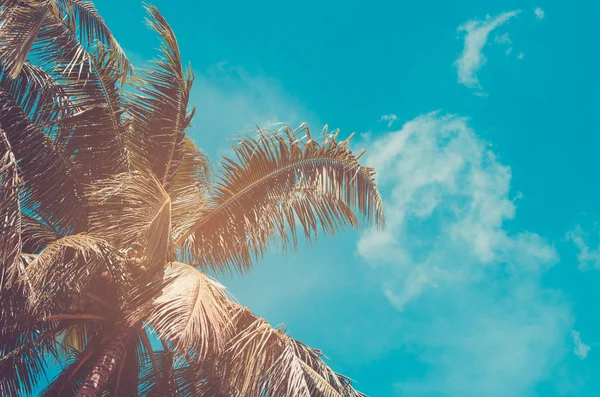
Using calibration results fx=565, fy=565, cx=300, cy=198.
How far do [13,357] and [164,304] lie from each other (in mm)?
2357

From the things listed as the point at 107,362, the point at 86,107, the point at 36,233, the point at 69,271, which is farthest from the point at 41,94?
the point at 107,362

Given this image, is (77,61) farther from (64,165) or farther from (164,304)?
(164,304)

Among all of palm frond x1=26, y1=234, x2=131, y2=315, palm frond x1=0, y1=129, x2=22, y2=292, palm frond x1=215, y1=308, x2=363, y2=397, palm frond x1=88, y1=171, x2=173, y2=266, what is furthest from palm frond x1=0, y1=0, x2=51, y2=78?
palm frond x1=215, y1=308, x2=363, y2=397

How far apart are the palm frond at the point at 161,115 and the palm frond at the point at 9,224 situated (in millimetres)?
2174

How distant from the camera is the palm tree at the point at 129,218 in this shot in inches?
249

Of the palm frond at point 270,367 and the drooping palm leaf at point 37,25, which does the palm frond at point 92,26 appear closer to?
the drooping palm leaf at point 37,25

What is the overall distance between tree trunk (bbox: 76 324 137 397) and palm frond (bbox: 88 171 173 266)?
0.96 meters

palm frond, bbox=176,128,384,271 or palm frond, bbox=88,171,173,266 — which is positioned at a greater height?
palm frond, bbox=176,128,384,271

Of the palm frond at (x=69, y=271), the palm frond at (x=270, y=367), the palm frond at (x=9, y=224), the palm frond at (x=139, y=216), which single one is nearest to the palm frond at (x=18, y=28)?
the palm frond at (x=9, y=224)

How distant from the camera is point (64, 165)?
7.68 m

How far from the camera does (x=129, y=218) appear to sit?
6.79 metres

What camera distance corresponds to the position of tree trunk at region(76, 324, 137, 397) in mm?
6144

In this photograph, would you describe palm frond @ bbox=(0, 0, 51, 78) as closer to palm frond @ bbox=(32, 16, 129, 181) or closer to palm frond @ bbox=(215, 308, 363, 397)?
palm frond @ bbox=(32, 16, 129, 181)

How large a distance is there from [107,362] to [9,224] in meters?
1.87
